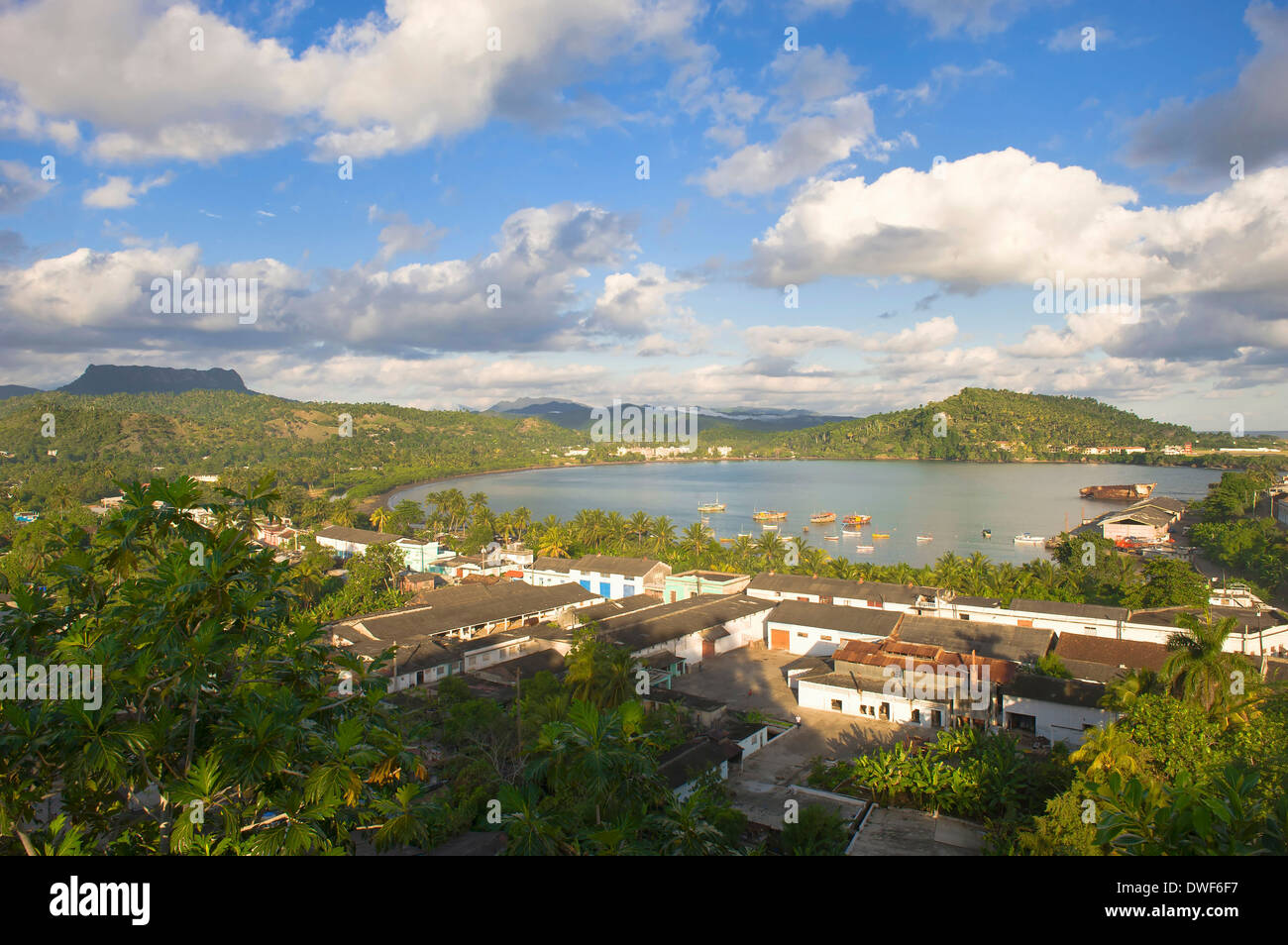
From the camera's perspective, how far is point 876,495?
6850cm

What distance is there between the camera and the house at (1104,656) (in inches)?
573

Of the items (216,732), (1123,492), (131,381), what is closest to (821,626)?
(216,732)

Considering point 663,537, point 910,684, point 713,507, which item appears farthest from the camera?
point 713,507

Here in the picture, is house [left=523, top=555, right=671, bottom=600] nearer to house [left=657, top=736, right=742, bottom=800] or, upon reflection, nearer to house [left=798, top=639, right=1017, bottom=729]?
house [left=798, top=639, right=1017, bottom=729]

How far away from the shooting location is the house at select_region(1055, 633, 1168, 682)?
1456 centimetres

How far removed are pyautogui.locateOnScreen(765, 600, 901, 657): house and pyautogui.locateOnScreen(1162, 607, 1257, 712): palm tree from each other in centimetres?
721

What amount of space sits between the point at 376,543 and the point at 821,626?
20961 mm

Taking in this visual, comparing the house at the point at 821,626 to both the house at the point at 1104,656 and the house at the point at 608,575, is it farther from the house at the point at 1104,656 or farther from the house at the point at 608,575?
the house at the point at 608,575

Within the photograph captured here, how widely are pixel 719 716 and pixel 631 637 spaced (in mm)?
3949

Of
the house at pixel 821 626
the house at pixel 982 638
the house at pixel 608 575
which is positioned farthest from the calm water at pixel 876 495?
the house at pixel 982 638

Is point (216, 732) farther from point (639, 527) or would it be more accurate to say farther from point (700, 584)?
point (639, 527)
